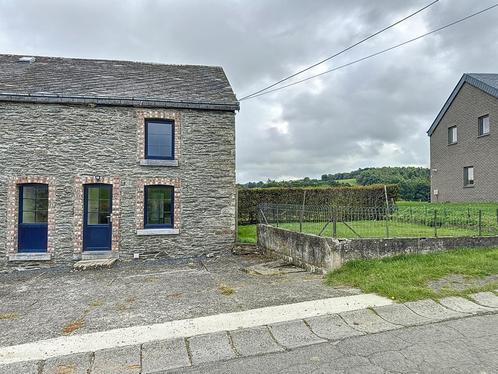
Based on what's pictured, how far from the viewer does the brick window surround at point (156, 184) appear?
11125mm

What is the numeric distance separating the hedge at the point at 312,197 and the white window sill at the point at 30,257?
8895 millimetres

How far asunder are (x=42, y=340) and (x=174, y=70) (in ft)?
39.9

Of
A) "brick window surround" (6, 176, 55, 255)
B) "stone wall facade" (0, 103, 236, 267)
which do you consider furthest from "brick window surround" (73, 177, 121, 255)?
"brick window surround" (6, 176, 55, 255)

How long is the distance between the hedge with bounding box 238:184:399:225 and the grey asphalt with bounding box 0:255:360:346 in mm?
7314

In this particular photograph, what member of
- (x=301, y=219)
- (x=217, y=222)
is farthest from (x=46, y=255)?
(x=301, y=219)

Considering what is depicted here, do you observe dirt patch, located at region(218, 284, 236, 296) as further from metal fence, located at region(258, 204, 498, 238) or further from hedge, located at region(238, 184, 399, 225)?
hedge, located at region(238, 184, 399, 225)

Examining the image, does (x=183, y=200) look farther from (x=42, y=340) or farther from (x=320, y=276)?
(x=42, y=340)

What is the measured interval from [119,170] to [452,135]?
859 inches

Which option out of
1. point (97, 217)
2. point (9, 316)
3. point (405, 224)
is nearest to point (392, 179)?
point (405, 224)

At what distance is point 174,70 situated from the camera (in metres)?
14.4

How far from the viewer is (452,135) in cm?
2259

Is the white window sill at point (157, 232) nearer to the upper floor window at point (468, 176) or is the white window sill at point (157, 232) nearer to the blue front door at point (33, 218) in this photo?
the blue front door at point (33, 218)

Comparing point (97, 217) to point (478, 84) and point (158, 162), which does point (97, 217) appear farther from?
point (478, 84)

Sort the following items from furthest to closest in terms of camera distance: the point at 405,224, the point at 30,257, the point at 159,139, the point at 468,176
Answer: the point at 468,176
the point at 159,139
the point at 30,257
the point at 405,224
